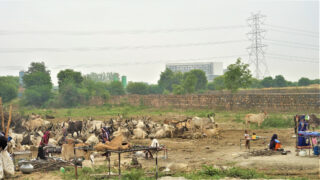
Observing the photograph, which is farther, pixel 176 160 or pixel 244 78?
pixel 244 78

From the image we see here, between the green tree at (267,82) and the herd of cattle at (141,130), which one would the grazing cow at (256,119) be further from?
the green tree at (267,82)

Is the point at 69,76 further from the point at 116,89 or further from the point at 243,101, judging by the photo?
the point at 243,101

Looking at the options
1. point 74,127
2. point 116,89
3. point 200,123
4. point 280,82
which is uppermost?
point 280,82

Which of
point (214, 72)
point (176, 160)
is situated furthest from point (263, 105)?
point (214, 72)

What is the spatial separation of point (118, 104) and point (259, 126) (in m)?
30.4

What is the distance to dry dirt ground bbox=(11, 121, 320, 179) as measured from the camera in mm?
12133

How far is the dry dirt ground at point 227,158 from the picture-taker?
1213 centimetres

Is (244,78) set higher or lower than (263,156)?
higher

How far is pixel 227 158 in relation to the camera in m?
14.6

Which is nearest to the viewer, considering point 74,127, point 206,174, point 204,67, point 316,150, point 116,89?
point 206,174

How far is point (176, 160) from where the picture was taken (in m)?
15.0

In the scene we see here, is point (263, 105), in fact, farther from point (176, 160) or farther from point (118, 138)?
point (118, 138)

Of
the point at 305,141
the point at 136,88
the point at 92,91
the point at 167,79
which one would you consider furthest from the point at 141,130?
the point at 167,79

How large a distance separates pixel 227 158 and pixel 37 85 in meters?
52.9
